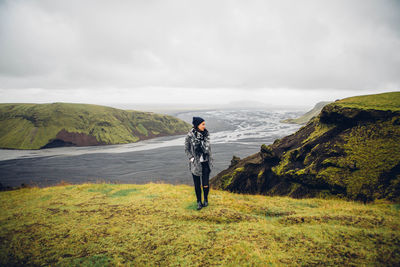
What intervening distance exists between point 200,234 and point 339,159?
7753 millimetres

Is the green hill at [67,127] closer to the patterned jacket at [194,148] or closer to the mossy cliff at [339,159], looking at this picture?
the mossy cliff at [339,159]

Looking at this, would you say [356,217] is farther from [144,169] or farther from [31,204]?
[144,169]

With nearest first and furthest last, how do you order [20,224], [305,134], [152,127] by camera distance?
[20,224] < [305,134] < [152,127]

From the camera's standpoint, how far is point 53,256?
4.29m

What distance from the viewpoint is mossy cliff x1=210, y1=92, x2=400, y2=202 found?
24.8ft

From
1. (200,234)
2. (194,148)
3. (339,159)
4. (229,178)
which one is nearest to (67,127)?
(229,178)

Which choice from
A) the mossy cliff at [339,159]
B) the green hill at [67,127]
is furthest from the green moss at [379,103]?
A: the green hill at [67,127]

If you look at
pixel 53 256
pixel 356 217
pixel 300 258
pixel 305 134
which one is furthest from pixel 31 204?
pixel 305 134

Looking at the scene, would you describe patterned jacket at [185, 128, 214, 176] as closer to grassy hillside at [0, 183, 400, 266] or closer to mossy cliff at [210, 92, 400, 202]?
grassy hillside at [0, 183, 400, 266]

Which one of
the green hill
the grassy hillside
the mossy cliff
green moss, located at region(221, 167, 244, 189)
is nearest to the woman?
the grassy hillside

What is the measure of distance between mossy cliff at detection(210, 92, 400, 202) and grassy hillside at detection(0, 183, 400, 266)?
1.11 metres

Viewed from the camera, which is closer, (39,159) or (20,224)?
(20,224)

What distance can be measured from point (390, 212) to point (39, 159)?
44803mm

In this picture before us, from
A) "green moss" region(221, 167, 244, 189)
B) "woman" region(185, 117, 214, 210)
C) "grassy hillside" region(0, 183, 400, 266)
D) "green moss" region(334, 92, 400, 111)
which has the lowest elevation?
"green moss" region(221, 167, 244, 189)
